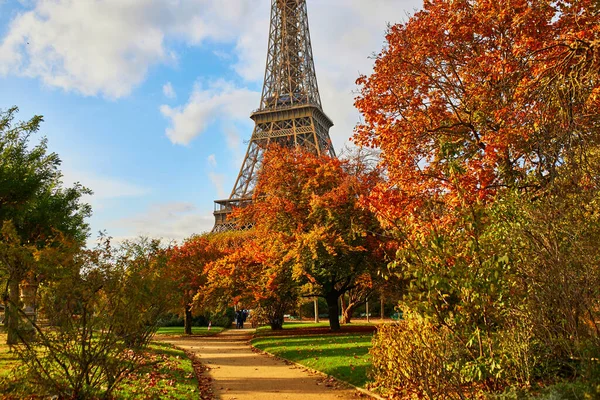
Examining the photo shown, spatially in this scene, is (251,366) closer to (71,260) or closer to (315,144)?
(71,260)

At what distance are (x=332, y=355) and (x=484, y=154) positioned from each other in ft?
21.8

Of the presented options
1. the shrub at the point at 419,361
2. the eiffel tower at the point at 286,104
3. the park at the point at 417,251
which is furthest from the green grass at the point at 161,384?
the eiffel tower at the point at 286,104

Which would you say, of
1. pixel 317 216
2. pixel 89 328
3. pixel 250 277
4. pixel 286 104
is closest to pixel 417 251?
pixel 89 328

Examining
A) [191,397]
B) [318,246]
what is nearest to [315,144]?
[318,246]

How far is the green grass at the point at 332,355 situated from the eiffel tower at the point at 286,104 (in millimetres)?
32059

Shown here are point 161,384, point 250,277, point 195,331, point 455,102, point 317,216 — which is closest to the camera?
point 161,384

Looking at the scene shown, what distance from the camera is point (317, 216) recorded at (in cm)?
1952

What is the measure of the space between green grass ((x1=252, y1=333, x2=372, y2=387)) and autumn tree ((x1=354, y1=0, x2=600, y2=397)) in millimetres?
3084

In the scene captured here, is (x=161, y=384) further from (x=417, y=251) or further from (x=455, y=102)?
(x=455, y=102)

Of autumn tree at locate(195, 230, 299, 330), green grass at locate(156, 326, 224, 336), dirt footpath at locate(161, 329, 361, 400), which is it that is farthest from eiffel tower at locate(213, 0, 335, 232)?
dirt footpath at locate(161, 329, 361, 400)

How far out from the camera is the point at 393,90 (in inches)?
→ 475

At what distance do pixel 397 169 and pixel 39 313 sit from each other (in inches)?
320

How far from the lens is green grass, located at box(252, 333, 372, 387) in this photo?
1007 centimetres

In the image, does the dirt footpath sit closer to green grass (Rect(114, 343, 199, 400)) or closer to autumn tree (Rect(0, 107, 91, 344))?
green grass (Rect(114, 343, 199, 400))
